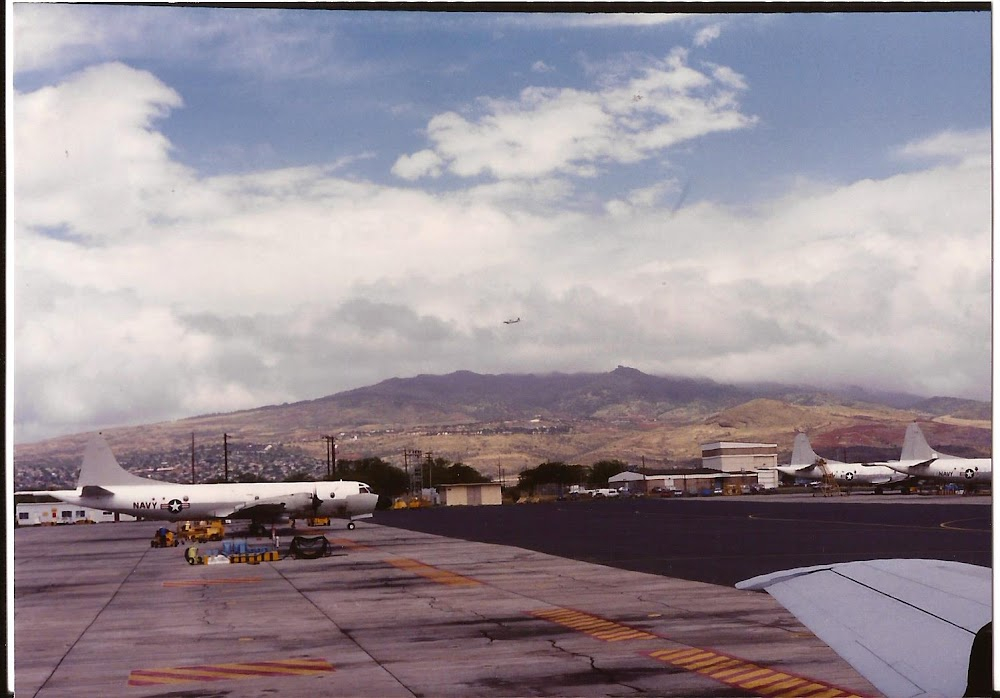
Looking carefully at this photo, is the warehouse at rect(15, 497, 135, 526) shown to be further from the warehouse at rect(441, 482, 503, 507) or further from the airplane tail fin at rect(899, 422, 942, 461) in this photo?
the airplane tail fin at rect(899, 422, 942, 461)

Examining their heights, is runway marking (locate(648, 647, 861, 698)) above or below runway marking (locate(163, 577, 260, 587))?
above

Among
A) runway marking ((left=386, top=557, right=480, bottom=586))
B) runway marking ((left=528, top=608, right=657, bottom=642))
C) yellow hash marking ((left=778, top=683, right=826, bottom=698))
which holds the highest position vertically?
yellow hash marking ((left=778, top=683, right=826, bottom=698))

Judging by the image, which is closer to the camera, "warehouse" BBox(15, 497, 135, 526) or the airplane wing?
the airplane wing

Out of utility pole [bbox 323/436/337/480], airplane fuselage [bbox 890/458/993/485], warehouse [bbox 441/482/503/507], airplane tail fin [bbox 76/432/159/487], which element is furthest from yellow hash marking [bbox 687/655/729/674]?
warehouse [bbox 441/482/503/507]

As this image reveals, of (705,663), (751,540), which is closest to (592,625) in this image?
(705,663)

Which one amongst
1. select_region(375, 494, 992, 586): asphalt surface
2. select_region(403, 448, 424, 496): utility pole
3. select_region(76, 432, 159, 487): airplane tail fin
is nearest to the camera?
select_region(375, 494, 992, 586): asphalt surface

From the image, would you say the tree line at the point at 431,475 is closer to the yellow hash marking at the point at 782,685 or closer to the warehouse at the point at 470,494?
the warehouse at the point at 470,494
